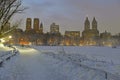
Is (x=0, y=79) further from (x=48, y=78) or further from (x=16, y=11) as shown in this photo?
(x=16, y=11)

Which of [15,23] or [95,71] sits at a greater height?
[15,23]

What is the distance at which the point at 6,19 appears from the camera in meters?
30.6

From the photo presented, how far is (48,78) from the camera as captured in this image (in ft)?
51.7

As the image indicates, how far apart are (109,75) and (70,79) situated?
2354 millimetres

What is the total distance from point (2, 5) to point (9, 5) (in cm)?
89

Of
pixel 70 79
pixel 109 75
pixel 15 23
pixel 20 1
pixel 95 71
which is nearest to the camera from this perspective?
pixel 109 75

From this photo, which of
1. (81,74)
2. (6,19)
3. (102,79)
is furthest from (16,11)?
(102,79)

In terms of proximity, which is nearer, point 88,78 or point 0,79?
point 0,79

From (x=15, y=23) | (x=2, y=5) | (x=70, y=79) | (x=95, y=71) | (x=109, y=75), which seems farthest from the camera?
(x=15, y=23)

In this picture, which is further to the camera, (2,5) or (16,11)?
(16,11)

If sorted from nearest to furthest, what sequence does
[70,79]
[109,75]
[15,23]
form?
[109,75] → [70,79] → [15,23]

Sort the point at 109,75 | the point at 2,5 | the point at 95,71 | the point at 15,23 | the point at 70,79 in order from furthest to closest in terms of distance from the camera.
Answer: the point at 15,23, the point at 2,5, the point at 95,71, the point at 70,79, the point at 109,75

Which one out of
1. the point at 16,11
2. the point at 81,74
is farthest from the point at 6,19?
the point at 81,74

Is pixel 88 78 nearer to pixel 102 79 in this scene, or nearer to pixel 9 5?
pixel 102 79
